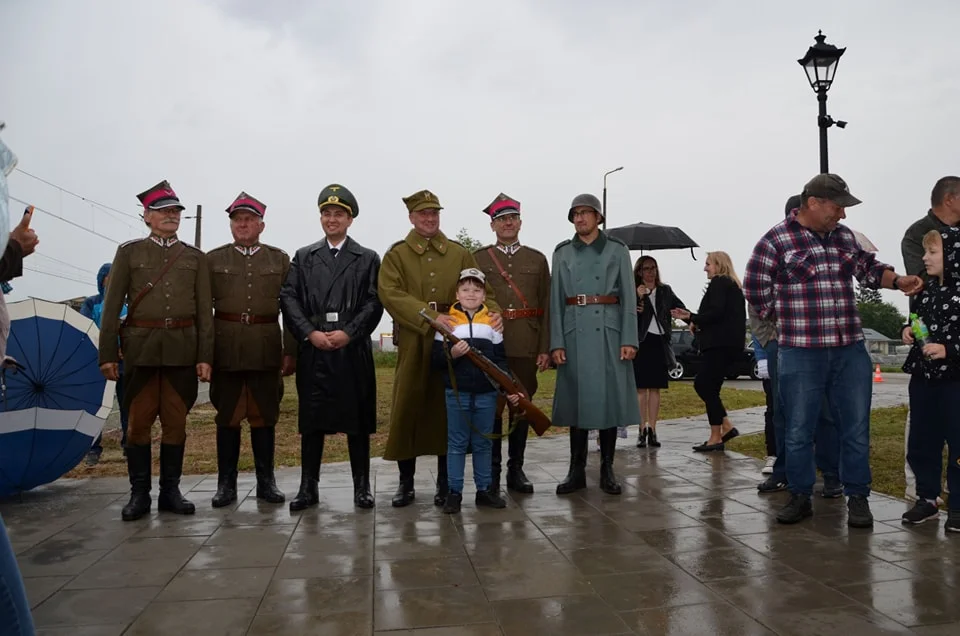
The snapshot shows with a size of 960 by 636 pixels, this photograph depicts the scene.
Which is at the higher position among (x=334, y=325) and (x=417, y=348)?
(x=334, y=325)

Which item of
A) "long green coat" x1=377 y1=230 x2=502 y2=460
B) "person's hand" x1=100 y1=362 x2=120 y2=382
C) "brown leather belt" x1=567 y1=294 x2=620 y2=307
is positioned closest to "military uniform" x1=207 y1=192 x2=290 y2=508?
"person's hand" x1=100 y1=362 x2=120 y2=382

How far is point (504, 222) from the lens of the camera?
6457mm

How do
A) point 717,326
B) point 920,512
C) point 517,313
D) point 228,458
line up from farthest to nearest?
point 717,326 < point 517,313 < point 228,458 < point 920,512

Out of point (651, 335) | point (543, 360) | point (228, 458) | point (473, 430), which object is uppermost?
point (651, 335)

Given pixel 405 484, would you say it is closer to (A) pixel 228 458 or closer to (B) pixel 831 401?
(A) pixel 228 458

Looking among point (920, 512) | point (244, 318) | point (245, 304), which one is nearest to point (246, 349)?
point (244, 318)

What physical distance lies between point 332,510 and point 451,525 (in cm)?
95

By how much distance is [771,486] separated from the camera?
19.7 feet

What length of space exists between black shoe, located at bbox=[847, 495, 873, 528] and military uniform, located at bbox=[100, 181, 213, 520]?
4.08 meters

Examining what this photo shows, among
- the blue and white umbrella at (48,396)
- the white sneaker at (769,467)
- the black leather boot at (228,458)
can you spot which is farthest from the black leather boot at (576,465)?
the blue and white umbrella at (48,396)

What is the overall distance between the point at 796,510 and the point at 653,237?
18.2ft

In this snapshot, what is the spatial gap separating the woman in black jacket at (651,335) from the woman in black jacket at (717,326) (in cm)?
46

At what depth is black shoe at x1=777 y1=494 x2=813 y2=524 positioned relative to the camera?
4.98 meters

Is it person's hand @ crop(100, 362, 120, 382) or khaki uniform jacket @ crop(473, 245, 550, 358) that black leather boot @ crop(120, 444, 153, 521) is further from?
khaki uniform jacket @ crop(473, 245, 550, 358)
